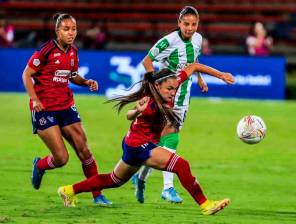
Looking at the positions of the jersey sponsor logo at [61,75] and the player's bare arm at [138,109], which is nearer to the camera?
the player's bare arm at [138,109]

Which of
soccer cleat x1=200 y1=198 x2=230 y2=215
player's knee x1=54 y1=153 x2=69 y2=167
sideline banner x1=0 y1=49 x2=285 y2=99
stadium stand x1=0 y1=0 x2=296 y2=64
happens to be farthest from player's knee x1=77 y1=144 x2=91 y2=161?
stadium stand x1=0 y1=0 x2=296 y2=64

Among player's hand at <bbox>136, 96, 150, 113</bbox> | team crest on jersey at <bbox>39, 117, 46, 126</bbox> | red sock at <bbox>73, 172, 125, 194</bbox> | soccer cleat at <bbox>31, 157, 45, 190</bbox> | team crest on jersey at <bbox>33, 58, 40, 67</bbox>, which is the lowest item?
soccer cleat at <bbox>31, 157, 45, 190</bbox>

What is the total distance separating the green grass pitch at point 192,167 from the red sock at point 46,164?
1.30 ft

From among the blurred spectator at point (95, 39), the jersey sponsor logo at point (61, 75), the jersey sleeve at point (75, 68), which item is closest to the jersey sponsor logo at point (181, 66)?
the jersey sleeve at point (75, 68)

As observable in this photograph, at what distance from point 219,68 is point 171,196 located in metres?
14.4

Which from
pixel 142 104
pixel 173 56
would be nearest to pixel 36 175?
Answer: pixel 173 56

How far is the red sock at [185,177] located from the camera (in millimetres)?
10367

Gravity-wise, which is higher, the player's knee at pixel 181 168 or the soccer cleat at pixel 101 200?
the player's knee at pixel 181 168

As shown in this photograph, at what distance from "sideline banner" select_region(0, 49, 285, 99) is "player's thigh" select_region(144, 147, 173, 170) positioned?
51.0ft

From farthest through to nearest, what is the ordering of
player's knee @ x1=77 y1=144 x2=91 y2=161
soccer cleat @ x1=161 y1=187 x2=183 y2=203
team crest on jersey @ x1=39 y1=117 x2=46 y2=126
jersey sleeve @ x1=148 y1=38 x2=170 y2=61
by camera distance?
jersey sleeve @ x1=148 y1=38 x2=170 y2=61 → soccer cleat @ x1=161 y1=187 x2=183 y2=203 → player's knee @ x1=77 y1=144 x2=91 y2=161 → team crest on jersey @ x1=39 y1=117 x2=46 y2=126

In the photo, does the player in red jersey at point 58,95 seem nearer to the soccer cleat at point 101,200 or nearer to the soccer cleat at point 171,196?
the soccer cleat at point 101,200

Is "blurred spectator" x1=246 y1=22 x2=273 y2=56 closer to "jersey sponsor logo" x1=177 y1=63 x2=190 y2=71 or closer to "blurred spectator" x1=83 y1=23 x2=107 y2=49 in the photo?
"blurred spectator" x1=83 y1=23 x2=107 y2=49

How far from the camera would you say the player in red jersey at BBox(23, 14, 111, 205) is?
1154cm

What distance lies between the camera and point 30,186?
13.3m
